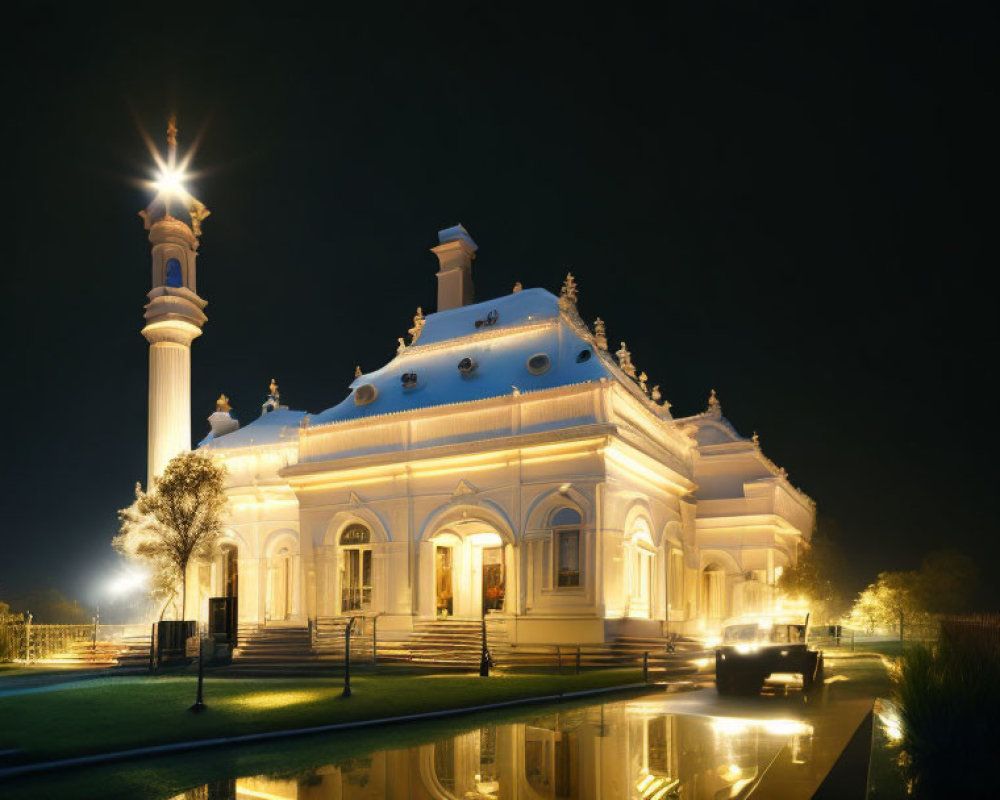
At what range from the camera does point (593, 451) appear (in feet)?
95.2

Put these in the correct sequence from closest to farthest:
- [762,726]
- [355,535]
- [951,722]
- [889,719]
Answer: [951,722]
[762,726]
[889,719]
[355,535]

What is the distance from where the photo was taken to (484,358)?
34156 millimetres

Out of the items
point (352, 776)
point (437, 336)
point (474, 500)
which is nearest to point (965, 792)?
point (352, 776)

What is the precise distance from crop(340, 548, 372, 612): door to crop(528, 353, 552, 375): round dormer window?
29.2 feet

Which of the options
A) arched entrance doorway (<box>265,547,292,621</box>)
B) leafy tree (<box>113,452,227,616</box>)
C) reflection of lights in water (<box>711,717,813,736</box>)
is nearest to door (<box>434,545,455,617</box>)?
leafy tree (<box>113,452,227,616</box>)

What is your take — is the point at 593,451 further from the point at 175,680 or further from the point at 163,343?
the point at 163,343

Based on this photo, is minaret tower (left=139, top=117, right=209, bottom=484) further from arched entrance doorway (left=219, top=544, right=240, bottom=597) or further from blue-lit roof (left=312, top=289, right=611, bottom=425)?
blue-lit roof (left=312, top=289, right=611, bottom=425)

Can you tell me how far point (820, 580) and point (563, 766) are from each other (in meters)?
35.0

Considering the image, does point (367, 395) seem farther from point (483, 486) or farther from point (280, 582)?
point (280, 582)

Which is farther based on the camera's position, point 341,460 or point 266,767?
point 341,460

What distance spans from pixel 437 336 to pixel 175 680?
17566 millimetres

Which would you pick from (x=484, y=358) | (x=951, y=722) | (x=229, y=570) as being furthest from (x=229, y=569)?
(x=951, y=722)

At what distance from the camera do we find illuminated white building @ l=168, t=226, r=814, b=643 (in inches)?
1160

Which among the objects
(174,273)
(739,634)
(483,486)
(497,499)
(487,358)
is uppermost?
(174,273)
